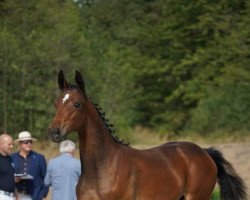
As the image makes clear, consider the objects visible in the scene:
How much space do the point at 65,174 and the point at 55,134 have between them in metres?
1.97

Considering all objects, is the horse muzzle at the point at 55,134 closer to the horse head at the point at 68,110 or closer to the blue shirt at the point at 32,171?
the horse head at the point at 68,110

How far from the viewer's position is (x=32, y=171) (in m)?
11.0

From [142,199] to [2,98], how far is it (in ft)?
65.6

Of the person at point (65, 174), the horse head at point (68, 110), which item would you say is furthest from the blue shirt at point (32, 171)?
the horse head at point (68, 110)

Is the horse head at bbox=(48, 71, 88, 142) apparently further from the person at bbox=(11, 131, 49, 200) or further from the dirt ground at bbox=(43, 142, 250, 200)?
the dirt ground at bbox=(43, 142, 250, 200)

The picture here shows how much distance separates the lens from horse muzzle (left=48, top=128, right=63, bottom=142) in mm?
8648

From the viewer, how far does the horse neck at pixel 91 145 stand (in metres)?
9.21

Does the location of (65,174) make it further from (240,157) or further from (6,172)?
(240,157)

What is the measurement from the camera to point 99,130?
30.6 ft

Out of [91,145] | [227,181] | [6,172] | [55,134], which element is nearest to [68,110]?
[55,134]

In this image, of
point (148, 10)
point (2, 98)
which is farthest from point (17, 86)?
point (148, 10)

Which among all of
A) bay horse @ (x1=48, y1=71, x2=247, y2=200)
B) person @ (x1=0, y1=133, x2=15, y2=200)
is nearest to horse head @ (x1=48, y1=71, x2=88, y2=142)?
bay horse @ (x1=48, y1=71, x2=247, y2=200)

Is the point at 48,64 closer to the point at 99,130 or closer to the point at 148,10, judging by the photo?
the point at 99,130

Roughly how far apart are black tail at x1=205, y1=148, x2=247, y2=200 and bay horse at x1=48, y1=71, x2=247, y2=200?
1.20 meters
